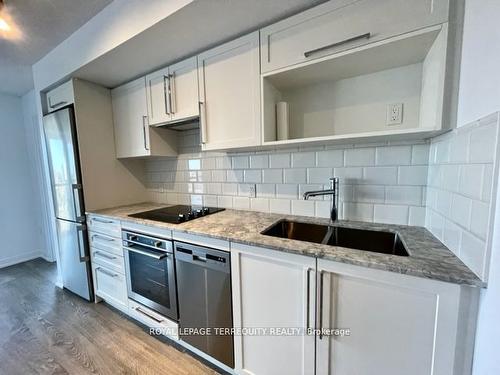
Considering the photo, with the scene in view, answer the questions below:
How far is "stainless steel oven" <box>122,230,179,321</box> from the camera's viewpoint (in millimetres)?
1495

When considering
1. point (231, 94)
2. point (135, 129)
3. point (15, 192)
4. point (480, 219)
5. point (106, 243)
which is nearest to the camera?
point (480, 219)

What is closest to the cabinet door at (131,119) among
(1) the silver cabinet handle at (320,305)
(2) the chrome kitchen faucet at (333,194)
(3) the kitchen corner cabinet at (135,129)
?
(3) the kitchen corner cabinet at (135,129)

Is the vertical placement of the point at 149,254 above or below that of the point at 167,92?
below

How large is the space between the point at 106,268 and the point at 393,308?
219cm

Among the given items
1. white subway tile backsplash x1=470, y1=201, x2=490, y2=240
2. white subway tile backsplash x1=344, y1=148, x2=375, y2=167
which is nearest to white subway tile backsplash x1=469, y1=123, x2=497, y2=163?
white subway tile backsplash x1=470, y1=201, x2=490, y2=240

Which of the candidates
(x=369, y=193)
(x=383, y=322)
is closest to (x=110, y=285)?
(x=383, y=322)

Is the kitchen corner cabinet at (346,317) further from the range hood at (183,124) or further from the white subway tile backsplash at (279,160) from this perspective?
the range hood at (183,124)

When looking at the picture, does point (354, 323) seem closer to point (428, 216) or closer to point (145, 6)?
point (428, 216)

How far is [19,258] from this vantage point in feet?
10.4

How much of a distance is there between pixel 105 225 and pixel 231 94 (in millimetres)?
1547

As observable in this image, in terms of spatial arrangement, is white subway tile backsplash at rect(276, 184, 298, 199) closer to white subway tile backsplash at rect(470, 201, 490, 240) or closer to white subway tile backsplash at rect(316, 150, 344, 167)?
white subway tile backsplash at rect(316, 150, 344, 167)

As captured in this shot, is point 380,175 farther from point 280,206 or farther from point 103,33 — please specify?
point 103,33

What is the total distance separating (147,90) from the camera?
74.7 inches

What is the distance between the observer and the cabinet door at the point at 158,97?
5.79 feet
